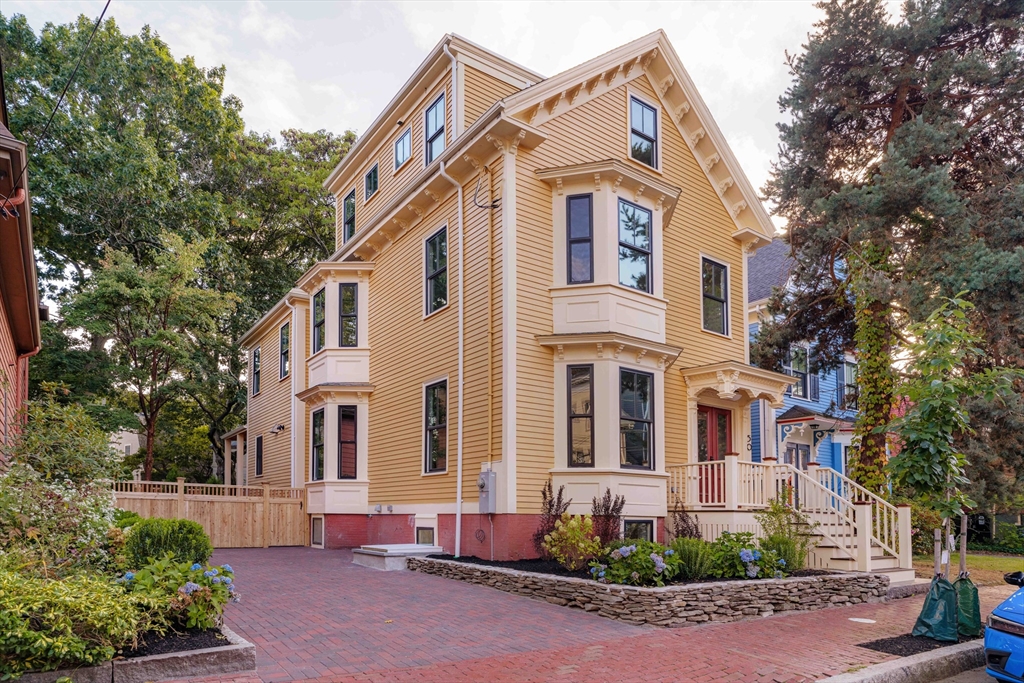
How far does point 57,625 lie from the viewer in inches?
217

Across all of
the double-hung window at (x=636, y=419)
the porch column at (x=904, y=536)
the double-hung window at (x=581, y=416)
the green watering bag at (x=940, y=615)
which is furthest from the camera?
the double-hung window at (x=636, y=419)

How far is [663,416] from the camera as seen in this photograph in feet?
46.4

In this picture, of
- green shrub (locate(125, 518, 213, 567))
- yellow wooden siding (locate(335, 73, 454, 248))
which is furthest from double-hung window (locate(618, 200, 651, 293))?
green shrub (locate(125, 518, 213, 567))

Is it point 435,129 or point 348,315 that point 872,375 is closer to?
point 435,129

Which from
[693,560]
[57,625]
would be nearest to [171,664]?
[57,625]

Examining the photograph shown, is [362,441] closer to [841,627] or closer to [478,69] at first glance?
[478,69]

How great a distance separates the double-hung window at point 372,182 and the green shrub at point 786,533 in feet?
40.5

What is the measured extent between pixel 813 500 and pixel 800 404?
14.9 meters

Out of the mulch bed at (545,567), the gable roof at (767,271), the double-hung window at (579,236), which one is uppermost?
the gable roof at (767,271)

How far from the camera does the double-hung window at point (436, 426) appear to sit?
14.5 metres

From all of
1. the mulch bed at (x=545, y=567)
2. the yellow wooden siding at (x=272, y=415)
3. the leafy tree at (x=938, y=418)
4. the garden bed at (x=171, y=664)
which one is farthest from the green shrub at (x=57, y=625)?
the yellow wooden siding at (x=272, y=415)

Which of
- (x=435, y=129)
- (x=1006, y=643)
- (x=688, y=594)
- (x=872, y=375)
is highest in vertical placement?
(x=435, y=129)

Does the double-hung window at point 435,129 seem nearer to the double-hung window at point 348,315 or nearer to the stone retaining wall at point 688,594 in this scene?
the double-hung window at point 348,315

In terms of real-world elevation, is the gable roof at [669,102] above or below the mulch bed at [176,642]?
above
